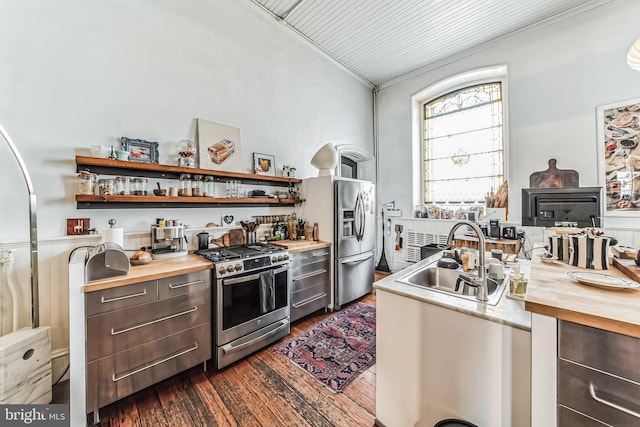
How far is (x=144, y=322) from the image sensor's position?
5.65 feet

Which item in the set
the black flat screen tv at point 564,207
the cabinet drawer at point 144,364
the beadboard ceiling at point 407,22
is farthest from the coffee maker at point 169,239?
the black flat screen tv at point 564,207

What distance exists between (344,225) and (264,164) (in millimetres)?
1348

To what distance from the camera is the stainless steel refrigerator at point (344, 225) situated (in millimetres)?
3178

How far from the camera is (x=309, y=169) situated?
398 centimetres

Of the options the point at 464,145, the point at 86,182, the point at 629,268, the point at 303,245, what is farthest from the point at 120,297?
the point at 464,145

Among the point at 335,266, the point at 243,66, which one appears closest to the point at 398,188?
the point at 335,266

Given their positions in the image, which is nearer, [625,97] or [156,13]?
[156,13]

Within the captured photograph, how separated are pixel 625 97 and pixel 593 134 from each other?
18.5 inches

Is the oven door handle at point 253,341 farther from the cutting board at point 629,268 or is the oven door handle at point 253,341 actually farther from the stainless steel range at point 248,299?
the cutting board at point 629,268

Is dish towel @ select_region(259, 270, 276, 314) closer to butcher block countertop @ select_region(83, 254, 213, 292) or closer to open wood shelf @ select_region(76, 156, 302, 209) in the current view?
butcher block countertop @ select_region(83, 254, 213, 292)

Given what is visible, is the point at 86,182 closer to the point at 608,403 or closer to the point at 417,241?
the point at 608,403

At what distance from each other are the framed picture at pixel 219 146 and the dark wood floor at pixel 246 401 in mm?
2029

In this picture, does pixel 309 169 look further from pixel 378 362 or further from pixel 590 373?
pixel 590 373

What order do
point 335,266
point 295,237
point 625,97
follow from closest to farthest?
1. point 625,97
2. point 335,266
3. point 295,237
